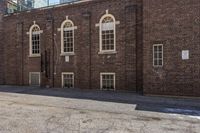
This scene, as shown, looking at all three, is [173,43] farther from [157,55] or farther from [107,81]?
[107,81]

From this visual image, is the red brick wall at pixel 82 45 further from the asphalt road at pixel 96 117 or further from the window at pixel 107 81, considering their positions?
the asphalt road at pixel 96 117

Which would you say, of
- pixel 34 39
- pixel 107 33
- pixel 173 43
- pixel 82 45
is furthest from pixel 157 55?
pixel 34 39

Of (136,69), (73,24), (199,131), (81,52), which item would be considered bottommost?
(199,131)

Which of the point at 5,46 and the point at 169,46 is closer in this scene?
the point at 169,46

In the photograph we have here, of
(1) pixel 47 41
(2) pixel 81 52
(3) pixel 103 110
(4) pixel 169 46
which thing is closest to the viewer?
(3) pixel 103 110

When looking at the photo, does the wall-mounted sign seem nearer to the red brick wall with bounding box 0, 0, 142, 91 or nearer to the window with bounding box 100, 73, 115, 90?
the red brick wall with bounding box 0, 0, 142, 91

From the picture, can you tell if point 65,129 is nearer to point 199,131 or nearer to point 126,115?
point 126,115

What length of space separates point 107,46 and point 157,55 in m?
4.06

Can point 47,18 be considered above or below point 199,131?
above

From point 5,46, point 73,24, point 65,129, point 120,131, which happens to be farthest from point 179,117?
point 5,46

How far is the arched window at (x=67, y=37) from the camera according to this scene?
19094 mm

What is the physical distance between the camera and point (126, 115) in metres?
9.69

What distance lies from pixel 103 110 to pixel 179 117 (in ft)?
9.82

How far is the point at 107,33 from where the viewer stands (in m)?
17.7
